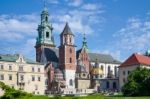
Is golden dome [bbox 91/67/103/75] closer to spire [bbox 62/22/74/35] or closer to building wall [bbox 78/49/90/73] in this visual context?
building wall [bbox 78/49/90/73]

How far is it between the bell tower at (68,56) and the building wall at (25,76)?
56.4 ft

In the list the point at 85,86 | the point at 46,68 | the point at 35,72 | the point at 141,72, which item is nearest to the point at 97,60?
the point at 85,86

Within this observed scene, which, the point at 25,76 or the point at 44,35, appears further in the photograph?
the point at 44,35

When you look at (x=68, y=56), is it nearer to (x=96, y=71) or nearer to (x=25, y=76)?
(x=96, y=71)

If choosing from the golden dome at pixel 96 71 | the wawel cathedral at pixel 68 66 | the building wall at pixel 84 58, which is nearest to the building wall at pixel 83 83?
the wawel cathedral at pixel 68 66

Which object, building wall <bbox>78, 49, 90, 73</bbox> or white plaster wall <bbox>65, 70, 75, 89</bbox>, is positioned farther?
building wall <bbox>78, 49, 90, 73</bbox>

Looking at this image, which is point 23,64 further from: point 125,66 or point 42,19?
point 42,19

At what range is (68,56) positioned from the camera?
358ft

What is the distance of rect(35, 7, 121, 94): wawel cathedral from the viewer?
104 meters

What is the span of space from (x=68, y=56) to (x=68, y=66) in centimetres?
320

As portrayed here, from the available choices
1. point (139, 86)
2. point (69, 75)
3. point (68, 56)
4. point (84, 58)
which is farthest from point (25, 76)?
point (84, 58)

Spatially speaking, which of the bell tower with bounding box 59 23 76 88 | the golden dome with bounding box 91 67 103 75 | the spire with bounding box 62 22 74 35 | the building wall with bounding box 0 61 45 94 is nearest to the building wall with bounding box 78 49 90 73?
the golden dome with bounding box 91 67 103 75

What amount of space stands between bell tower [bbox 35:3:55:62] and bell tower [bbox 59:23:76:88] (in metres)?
9.46

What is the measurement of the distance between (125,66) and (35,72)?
986 inches
